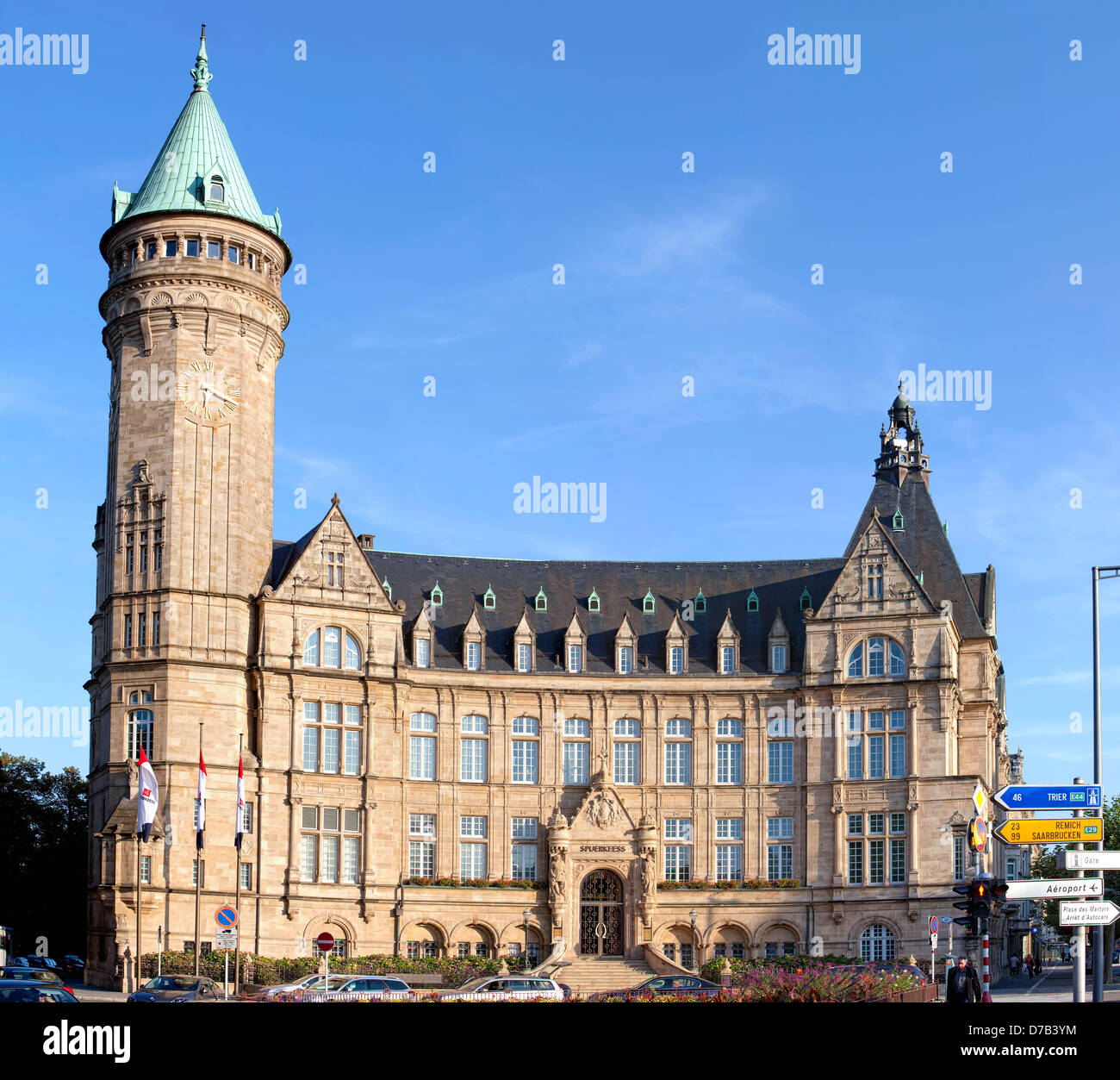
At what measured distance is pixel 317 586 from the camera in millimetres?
84375

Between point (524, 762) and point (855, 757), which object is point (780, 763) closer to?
point (855, 757)

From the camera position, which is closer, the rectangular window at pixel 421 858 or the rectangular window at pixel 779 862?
the rectangular window at pixel 421 858

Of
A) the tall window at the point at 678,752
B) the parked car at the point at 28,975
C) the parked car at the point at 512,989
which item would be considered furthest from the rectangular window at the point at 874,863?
the parked car at the point at 28,975

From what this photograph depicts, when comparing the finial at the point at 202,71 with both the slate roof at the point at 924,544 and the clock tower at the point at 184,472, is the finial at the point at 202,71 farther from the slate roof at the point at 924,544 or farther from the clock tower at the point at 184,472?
the slate roof at the point at 924,544

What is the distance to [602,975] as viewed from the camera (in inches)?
3137

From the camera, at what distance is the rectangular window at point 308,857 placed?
81.5 meters

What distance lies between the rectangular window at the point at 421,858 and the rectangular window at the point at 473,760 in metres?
4.19

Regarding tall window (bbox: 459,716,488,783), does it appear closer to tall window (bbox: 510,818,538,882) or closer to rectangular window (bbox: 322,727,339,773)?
tall window (bbox: 510,818,538,882)

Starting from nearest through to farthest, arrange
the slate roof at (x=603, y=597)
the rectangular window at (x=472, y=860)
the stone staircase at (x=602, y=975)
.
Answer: the stone staircase at (x=602, y=975) < the rectangular window at (x=472, y=860) < the slate roof at (x=603, y=597)

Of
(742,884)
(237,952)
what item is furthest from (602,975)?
(237,952)

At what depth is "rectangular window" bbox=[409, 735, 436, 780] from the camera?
8662 cm
